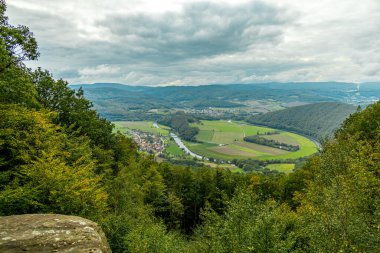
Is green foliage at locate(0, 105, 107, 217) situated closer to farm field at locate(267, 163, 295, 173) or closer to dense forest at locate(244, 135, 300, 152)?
farm field at locate(267, 163, 295, 173)

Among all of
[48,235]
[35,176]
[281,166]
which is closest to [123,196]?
[35,176]

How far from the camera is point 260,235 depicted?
48.7 ft

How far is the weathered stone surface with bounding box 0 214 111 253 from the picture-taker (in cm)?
1052

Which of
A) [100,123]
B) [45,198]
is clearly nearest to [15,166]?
[45,198]

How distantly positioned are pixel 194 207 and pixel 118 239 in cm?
3655

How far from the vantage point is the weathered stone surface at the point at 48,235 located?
10.5m

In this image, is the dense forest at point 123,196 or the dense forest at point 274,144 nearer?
the dense forest at point 123,196

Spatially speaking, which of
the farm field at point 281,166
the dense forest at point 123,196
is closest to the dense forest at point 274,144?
the farm field at point 281,166

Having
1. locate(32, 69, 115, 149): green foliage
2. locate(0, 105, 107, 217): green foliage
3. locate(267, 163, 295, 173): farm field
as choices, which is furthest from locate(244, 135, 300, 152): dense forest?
locate(0, 105, 107, 217): green foliage

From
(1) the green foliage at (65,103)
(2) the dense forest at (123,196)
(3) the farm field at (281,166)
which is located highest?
(1) the green foliage at (65,103)

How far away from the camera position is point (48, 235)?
36.6 feet

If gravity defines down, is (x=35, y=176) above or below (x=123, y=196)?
above

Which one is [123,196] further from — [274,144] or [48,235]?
[274,144]

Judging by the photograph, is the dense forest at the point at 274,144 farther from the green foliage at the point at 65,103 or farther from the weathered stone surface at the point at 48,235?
the weathered stone surface at the point at 48,235
